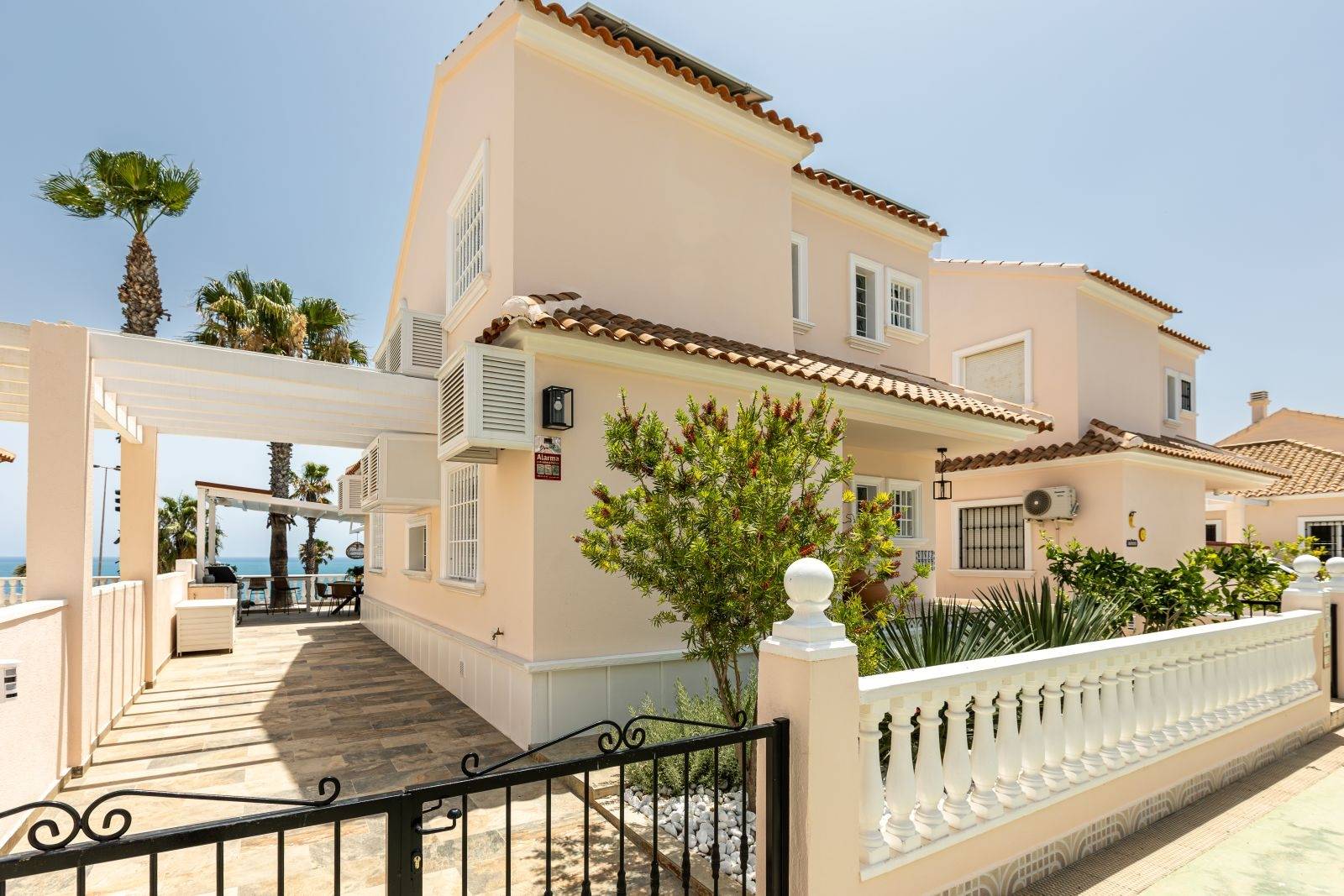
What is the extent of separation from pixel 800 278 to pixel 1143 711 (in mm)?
6811

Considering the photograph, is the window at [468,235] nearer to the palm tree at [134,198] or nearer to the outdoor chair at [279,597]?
the palm tree at [134,198]

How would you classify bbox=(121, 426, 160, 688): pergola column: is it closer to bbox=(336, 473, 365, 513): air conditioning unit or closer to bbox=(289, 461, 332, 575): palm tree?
bbox=(336, 473, 365, 513): air conditioning unit

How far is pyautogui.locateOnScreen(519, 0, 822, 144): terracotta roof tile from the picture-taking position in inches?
258

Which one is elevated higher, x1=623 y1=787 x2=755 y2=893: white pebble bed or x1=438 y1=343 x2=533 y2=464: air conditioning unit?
x1=438 y1=343 x2=533 y2=464: air conditioning unit

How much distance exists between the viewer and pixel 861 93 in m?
9.62

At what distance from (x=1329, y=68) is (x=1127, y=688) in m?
11.2

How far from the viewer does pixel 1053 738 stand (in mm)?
3670

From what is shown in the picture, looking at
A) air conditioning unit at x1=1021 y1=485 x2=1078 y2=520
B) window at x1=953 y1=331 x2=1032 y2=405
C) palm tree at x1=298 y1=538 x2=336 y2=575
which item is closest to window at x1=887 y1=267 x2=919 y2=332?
window at x1=953 y1=331 x2=1032 y2=405

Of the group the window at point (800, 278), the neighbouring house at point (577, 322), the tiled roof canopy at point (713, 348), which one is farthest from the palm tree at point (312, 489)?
the tiled roof canopy at point (713, 348)

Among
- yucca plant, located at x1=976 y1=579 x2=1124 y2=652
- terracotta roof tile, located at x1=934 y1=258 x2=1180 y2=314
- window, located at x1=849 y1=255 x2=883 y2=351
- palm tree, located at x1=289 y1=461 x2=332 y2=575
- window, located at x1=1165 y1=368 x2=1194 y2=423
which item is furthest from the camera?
palm tree, located at x1=289 y1=461 x2=332 y2=575

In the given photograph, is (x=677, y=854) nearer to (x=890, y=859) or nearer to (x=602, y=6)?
(x=890, y=859)

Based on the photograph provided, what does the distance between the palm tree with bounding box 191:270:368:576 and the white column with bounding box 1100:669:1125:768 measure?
17256mm

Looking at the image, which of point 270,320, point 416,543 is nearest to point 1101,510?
point 416,543

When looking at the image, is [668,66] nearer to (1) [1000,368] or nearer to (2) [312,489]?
(1) [1000,368]
